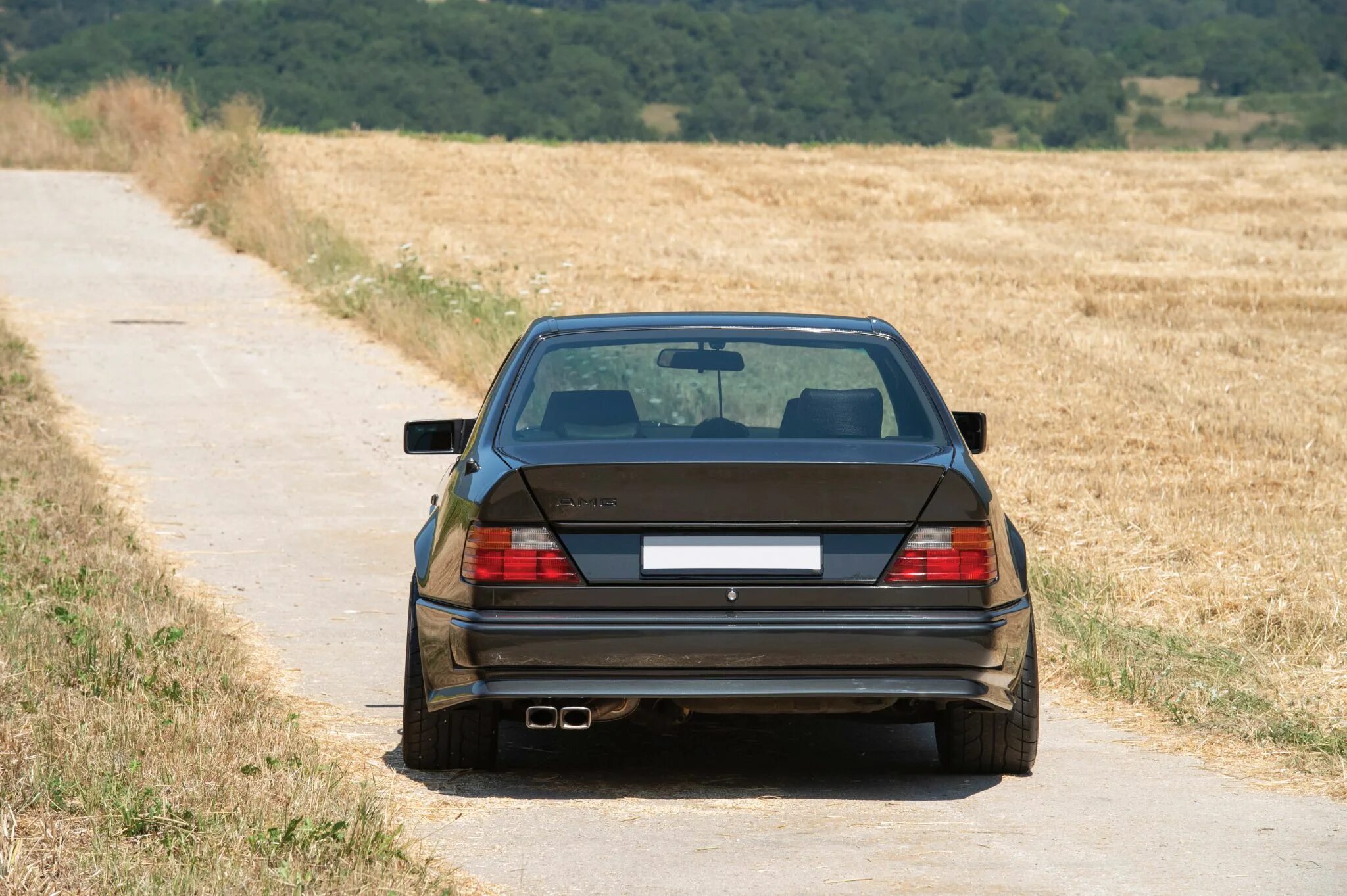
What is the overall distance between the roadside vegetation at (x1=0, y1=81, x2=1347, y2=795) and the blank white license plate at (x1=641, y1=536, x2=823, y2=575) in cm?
180

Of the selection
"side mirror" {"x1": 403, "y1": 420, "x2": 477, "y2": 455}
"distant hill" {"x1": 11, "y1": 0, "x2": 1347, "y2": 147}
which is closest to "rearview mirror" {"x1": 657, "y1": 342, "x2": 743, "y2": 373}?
"side mirror" {"x1": 403, "y1": 420, "x2": 477, "y2": 455}

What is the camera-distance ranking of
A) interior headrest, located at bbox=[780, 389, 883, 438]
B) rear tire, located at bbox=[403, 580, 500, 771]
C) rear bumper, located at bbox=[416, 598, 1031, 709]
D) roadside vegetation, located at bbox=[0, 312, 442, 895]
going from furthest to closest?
interior headrest, located at bbox=[780, 389, 883, 438]
rear tire, located at bbox=[403, 580, 500, 771]
rear bumper, located at bbox=[416, 598, 1031, 709]
roadside vegetation, located at bbox=[0, 312, 442, 895]

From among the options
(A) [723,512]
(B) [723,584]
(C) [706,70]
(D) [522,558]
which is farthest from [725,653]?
(C) [706,70]

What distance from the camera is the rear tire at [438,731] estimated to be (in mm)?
5988

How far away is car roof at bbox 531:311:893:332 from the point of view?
6551mm

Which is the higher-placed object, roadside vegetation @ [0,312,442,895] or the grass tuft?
roadside vegetation @ [0,312,442,895]

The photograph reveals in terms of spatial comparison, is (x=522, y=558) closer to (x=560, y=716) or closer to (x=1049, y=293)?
(x=560, y=716)

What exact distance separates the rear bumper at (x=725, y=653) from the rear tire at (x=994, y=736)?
0.52m

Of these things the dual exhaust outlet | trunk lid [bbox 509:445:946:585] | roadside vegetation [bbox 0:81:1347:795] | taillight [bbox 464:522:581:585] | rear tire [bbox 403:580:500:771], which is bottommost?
roadside vegetation [bbox 0:81:1347:795]

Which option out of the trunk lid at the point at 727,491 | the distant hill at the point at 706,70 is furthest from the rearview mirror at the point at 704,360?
the distant hill at the point at 706,70

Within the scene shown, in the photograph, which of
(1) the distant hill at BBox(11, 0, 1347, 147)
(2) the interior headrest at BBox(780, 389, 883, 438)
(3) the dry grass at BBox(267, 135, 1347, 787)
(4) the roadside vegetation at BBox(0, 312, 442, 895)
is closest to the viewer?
(4) the roadside vegetation at BBox(0, 312, 442, 895)

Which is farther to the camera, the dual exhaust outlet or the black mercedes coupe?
the dual exhaust outlet

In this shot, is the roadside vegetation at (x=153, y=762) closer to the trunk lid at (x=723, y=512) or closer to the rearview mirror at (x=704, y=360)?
the trunk lid at (x=723, y=512)

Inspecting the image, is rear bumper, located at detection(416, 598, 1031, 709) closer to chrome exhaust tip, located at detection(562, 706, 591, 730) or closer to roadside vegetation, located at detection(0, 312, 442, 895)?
chrome exhaust tip, located at detection(562, 706, 591, 730)
